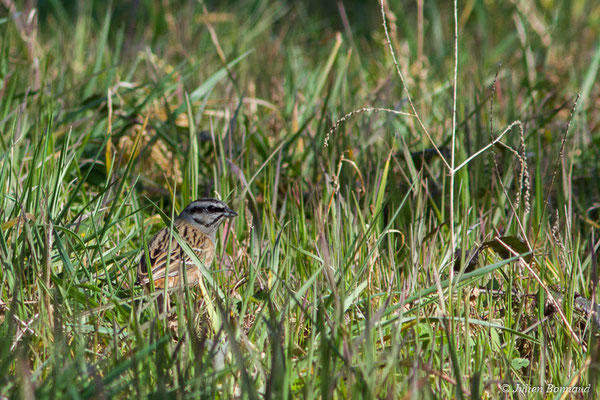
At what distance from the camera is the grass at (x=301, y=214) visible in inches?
105

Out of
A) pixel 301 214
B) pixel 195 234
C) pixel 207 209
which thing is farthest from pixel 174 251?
pixel 301 214

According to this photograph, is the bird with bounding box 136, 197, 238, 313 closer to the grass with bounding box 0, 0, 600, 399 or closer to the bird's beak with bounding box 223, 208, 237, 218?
the bird's beak with bounding box 223, 208, 237, 218

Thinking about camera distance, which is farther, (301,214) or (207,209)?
(207,209)

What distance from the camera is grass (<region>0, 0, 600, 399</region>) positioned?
8.78 ft

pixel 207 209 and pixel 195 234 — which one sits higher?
pixel 207 209

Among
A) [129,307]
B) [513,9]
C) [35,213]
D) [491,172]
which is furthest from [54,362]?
[513,9]

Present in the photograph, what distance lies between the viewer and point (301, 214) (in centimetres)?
405

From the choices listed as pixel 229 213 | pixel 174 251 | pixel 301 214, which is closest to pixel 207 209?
pixel 229 213

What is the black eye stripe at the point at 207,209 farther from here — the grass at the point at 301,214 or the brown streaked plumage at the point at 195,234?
the grass at the point at 301,214

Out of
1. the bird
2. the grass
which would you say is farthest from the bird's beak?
the grass

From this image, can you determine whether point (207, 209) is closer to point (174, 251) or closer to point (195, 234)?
point (195, 234)

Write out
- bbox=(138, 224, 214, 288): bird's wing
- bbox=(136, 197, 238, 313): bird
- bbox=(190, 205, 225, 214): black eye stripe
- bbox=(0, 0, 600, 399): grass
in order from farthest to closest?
bbox=(190, 205, 225, 214): black eye stripe → bbox=(136, 197, 238, 313): bird → bbox=(138, 224, 214, 288): bird's wing → bbox=(0, 0, 600, 399): grass

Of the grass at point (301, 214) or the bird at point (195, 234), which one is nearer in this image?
the grass at point (301, 214)

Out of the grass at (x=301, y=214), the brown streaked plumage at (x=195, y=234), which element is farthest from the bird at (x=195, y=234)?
the grass at (x=301, y=214)
